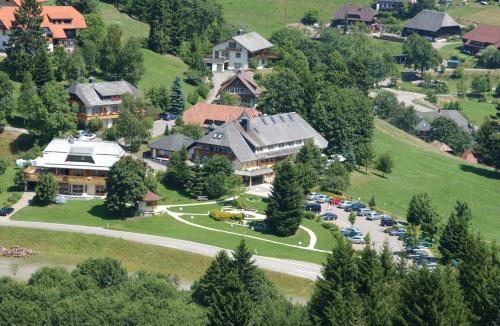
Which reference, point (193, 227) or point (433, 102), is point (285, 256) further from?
point (433, 102)

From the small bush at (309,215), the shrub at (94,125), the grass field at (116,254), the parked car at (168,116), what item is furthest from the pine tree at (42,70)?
the small bush at (309,215)

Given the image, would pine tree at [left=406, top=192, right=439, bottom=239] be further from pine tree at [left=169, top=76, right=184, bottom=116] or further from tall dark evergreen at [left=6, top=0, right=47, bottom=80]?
tall dark evergreen at [left=6, top=0, right=47, bottom=80]

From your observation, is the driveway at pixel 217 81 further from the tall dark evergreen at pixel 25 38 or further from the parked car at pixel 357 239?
the parked car at pixel 357 239

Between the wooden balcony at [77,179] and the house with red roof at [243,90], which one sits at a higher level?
the house with red roof at [243,90]

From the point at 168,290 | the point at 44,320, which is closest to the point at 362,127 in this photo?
the point at 168,290

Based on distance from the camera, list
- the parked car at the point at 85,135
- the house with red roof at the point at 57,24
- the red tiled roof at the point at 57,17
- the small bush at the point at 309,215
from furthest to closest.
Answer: the red tiled roof at the point at 57,17, the house with red roof at the point at 57,24, the parked car at the point at 85,135, the small bush at the point at 309,215

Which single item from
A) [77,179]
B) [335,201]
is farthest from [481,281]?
[77,179]
